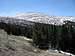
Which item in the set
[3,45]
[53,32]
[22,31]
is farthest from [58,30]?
[3,45]

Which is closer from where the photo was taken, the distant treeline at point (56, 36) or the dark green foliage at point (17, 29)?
the distant treeline at point (56, 36)

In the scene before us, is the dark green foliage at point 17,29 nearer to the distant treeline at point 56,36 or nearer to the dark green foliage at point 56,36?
the distant treeline at point 56,36

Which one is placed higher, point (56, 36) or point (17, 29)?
point (17, 29)

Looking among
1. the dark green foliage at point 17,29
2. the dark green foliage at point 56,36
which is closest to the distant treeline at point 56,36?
the dark green foliage at point 56,36

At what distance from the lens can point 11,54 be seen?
27.9 ft

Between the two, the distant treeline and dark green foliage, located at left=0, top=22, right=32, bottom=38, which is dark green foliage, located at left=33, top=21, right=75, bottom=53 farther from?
dark green foliage, located at left=0, top=22, right=32, bottom=38

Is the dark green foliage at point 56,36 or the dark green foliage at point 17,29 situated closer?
the dark green foliage at point 56,36

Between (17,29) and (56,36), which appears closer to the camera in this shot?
(56,36)

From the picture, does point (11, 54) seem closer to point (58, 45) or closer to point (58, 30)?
point (58, 45)

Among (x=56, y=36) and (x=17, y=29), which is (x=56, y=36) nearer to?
(x=56, y=36)

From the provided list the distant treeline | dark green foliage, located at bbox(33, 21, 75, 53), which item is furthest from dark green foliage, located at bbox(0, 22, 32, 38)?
dark green foliage, located at bbox(33, 21, 75, 53)

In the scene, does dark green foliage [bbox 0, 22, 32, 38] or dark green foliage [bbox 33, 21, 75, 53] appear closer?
dark green foliage [bbox 33, 21, 75, 53]

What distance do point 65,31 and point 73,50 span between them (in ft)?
8.42

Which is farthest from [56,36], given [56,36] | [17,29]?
[17,29]
